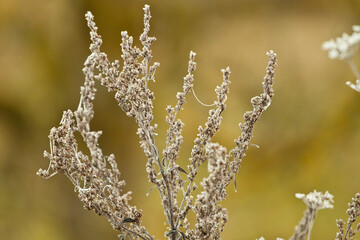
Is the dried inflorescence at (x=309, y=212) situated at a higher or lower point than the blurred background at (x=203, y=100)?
lower

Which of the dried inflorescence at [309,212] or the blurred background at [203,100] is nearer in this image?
the dried inflorescence at [309,212]

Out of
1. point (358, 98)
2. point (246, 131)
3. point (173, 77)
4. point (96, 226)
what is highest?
point (173, 77)

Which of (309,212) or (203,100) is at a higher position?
(203,100)

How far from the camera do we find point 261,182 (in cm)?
204

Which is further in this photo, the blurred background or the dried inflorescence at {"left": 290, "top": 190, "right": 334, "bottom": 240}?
the blurred background

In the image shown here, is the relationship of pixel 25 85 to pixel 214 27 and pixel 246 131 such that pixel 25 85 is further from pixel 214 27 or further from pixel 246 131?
pixel 246 131

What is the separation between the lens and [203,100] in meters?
2.03

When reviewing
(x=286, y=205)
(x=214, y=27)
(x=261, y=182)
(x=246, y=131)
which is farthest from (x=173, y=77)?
(x=246, y=131)

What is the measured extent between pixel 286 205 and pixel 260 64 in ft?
2.10

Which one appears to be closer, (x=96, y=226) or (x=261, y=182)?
(x=261, y=182)

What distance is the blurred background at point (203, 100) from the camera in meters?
1.96

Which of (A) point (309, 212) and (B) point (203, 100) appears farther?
(B) point (203, 100)

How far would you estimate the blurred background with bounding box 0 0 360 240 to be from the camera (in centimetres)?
196

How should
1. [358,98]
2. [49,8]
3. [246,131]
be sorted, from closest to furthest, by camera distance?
[246,131] < [358,98] < [49,8]
